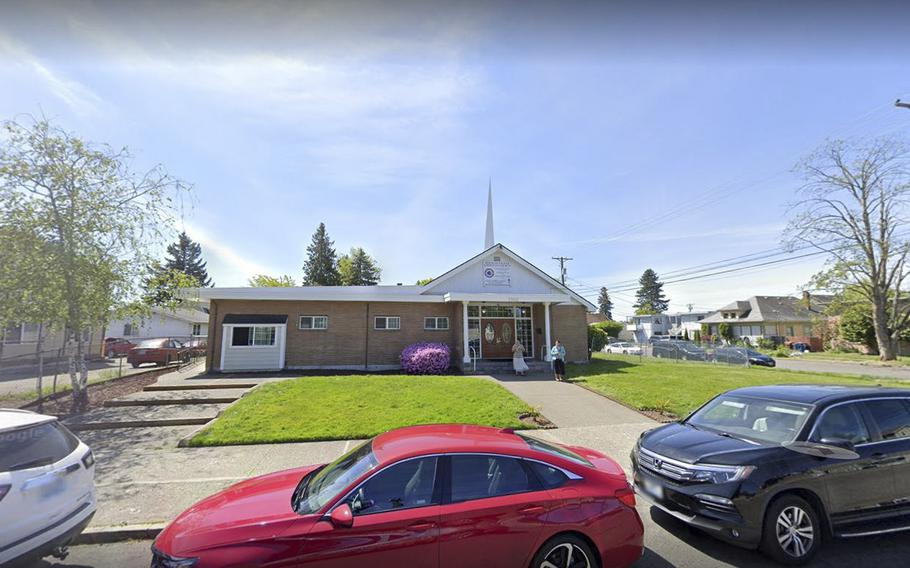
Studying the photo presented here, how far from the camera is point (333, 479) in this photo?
350cm

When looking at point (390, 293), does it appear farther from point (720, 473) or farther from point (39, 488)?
point (720, 473)

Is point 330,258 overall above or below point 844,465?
above

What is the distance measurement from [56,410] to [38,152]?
21.7 ft

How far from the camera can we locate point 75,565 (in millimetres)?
3998

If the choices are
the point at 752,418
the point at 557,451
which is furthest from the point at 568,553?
the point at 752,418

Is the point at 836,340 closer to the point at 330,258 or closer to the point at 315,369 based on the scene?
the point at 315,369

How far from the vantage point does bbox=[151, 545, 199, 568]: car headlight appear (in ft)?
9.18

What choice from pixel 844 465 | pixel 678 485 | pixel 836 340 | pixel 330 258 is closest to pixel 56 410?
pixel 678 485

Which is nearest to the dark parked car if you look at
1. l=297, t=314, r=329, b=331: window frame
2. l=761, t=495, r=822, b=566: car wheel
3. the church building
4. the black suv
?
the church building

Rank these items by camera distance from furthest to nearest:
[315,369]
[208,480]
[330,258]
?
[330,258] → [315,369] → [208,480]

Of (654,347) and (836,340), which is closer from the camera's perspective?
(654,347)

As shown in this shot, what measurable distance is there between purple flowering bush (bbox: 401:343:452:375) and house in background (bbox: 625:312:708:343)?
55909 millimetres

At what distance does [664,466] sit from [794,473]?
1.17 metres

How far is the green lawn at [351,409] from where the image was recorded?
8383mm
